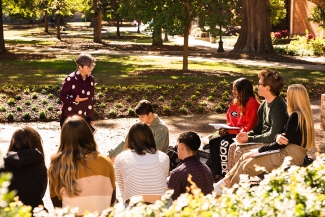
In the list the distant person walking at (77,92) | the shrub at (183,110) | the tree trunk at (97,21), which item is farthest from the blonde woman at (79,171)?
the tree trunk at (97,21)

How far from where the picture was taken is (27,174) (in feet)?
18.3

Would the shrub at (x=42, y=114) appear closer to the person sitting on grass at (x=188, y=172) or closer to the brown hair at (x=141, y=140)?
the person sitting on grass at (x=188, y=172)

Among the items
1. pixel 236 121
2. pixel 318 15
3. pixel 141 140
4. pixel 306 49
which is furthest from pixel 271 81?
pixel 318 15

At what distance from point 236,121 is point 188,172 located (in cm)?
224

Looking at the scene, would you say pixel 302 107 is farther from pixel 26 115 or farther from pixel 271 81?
pixel 26 115

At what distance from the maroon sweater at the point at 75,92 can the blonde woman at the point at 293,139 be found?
312cm

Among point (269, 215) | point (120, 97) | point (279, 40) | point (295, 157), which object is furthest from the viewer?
point (279, 40)

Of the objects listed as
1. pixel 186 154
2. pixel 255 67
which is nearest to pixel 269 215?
pixel 186 154

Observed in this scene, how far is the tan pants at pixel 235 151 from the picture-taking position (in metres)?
7.60

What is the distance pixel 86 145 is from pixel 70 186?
38 cm

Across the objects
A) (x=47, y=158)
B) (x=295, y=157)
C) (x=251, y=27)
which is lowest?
(x=47, y=158)

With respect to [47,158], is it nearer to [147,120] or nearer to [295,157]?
[147,120]

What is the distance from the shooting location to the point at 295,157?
6.91 metres

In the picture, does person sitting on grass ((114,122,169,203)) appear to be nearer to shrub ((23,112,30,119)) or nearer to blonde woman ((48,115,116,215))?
blonde woman ((48,115,116,215))
